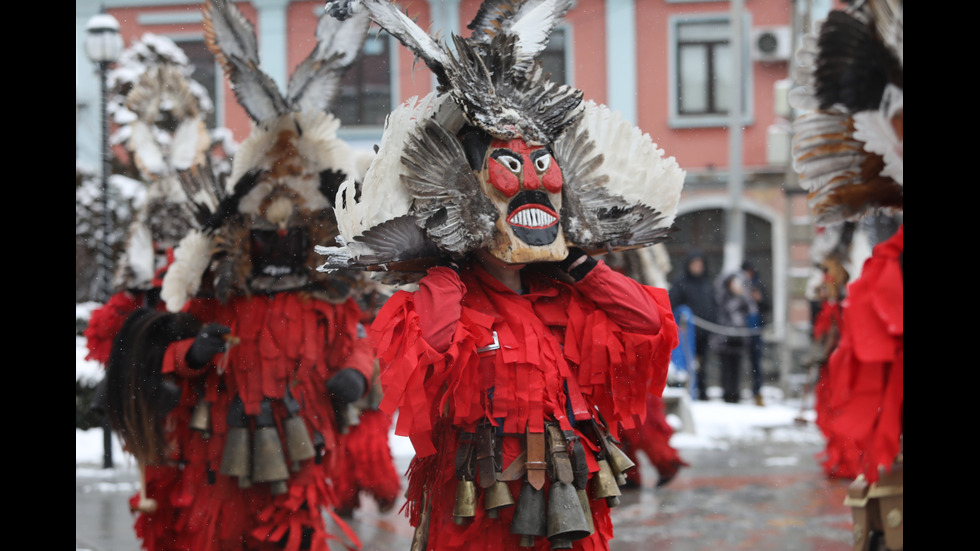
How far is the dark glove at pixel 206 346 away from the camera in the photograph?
4.73m

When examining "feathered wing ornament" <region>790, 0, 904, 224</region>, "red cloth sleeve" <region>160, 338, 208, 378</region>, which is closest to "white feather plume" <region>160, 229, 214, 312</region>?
"red cloth sleeve" <region>160, 338, 208, 378</region>

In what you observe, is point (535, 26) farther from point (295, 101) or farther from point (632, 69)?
point (632, 69)

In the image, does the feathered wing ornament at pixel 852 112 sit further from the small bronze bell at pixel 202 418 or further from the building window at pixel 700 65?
the building window at pixel 700 65

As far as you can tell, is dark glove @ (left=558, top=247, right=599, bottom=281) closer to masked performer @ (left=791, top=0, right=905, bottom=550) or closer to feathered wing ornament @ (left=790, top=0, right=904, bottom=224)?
masked performer @ (left=791, top=0, right=905, bottom=550)

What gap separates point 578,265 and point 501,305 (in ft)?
0.91

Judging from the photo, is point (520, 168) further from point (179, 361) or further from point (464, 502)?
point (179, 361)

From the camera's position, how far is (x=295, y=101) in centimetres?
498

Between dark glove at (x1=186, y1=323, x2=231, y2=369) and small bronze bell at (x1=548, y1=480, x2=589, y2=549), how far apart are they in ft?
7.31

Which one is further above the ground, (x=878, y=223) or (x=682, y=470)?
(x=878, y=223)

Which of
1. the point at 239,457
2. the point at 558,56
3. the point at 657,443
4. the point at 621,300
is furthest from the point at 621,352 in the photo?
Result: the point at 558,56

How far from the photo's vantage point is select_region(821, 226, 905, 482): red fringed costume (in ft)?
12.0

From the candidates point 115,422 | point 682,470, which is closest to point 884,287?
point 115,422

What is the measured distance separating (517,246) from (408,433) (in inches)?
25.8

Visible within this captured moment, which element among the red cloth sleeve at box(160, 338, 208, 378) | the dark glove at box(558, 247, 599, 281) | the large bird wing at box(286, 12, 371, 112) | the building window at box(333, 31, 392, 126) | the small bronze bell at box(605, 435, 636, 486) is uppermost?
the building window at box(333, 31, 392, 126)
